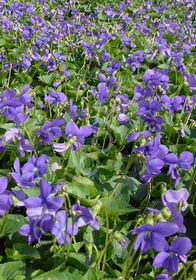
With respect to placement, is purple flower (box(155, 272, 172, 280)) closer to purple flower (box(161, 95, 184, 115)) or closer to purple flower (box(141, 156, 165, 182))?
purple flower (box(141, 156, 165, 182))

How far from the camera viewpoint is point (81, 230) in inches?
61.2

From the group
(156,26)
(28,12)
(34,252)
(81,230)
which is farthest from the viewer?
(156,26)

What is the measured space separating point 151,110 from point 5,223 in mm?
1091

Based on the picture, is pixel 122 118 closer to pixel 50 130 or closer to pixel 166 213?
pixel 50 130

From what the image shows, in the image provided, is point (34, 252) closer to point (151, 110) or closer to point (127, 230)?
point (127, 230)

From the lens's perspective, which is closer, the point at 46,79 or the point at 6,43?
the point at 46,79

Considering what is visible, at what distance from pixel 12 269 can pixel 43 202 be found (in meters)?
0.40

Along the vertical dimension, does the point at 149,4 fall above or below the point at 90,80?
above

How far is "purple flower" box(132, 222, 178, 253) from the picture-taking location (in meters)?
0.92

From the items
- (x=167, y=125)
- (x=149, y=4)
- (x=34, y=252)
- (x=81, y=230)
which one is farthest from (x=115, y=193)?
(x=149, y=4)

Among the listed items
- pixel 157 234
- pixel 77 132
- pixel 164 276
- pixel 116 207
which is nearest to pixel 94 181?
pixel 116 207

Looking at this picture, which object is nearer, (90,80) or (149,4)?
(90,80)

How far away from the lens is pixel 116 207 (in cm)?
163

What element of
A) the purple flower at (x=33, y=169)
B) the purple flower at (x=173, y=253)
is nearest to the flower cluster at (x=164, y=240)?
the purple flower at (x=173, y=253)
